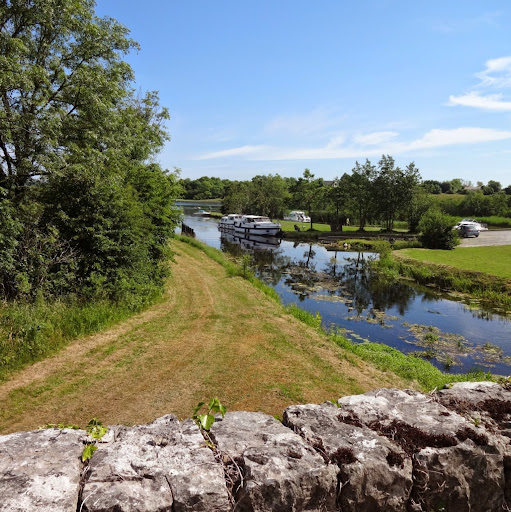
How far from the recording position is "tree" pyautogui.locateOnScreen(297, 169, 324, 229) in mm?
63938

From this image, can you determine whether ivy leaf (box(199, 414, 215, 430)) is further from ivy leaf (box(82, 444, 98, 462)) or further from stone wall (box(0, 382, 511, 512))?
ivy leaf (box(82, 444, 98, 462))

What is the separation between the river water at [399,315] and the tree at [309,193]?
33747 millimetres

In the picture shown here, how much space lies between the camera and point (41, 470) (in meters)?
2.98

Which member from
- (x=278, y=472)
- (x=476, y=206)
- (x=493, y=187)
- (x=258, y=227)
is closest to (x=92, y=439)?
(x=278, y=472)

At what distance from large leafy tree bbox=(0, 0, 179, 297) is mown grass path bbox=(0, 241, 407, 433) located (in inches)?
96.2

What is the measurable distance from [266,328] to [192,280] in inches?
299

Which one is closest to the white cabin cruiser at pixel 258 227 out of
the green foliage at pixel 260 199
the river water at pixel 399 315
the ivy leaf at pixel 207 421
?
the river water at pixel 399 315

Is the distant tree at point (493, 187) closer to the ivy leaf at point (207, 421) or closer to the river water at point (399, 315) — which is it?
the river water at point (399, 315)

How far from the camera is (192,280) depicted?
1877cm

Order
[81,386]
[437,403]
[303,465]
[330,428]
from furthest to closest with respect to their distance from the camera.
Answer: [81,386], [437,403], [330,428], [303,465]

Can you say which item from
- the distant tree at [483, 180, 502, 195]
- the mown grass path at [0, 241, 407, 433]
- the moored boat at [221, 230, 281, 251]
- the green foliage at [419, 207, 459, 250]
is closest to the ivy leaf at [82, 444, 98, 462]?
the mown grass path at [0, 241, 407, 433]

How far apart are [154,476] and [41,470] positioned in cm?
91

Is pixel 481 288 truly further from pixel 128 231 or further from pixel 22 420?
pixel 22 420

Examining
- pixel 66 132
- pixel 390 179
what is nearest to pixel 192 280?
pixel 66 132
